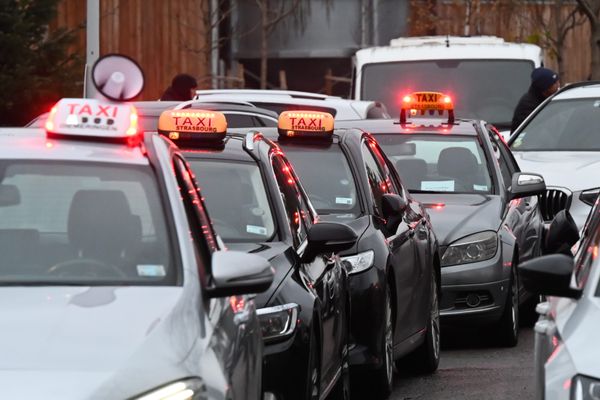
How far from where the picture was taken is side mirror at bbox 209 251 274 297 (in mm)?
5523

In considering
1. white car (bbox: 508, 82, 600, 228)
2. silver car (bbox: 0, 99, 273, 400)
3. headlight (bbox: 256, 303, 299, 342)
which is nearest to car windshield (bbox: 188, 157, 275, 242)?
headlight (bbox: 256, 303, 299, 342)

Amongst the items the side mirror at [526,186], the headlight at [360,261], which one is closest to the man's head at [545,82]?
the side mirror at [526,186]

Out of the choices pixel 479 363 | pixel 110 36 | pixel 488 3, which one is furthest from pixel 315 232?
pixel 488 3

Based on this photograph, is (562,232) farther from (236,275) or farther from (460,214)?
(460,214)

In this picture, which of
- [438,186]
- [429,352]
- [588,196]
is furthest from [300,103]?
[429,352]

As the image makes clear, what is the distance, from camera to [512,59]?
21125 mm

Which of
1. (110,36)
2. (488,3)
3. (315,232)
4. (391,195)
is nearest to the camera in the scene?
(315,232)

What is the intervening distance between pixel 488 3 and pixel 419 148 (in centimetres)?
2633

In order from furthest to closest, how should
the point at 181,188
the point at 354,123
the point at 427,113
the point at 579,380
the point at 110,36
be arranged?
1. the point at 110,36
2. the point at 427,113
3. the point at 354,123
4. the point at 181,188
5. the point at 579,380

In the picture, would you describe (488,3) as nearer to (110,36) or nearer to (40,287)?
(110,36)

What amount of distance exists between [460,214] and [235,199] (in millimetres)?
4298

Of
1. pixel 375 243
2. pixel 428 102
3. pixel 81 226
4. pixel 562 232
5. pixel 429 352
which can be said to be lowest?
pixel 429 352

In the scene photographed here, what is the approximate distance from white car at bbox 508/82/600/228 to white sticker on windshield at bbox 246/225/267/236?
6.25m

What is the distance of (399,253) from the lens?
10086 millimetres
